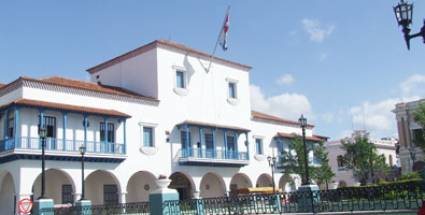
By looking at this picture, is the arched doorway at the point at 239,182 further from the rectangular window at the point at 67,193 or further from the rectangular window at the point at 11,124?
the rectangular window at the point at 11,124

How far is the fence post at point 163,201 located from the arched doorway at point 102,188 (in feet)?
48.0

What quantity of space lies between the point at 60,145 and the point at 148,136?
244 inches

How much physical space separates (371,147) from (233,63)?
16324mm

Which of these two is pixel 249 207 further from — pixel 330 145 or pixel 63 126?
pixel 330 145

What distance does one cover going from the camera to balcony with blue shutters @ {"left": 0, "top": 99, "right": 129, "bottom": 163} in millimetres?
24703

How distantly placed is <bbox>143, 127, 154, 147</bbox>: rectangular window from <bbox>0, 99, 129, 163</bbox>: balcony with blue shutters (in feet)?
6.04

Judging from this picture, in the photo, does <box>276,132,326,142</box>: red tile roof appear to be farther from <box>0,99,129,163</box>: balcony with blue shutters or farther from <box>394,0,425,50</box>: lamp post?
<box>394,0,425,50</box>: lamp post

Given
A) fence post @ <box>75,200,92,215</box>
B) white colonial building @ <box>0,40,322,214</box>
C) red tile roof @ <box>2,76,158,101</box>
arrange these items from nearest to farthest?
fence post @ <box>75,200,92,215</box>, white colonial building @ <box>0,40,322,214</box>, red tile roof @ <box>2,76,158,101</box>

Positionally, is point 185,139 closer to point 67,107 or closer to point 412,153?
point 67,107

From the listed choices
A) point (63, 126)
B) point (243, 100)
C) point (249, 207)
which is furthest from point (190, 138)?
point (249, 207)

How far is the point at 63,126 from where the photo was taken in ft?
86.3

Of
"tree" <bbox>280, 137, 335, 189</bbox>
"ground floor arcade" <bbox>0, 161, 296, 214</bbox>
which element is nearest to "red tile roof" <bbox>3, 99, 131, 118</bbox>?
"ground floor arcade" <bbox>0, 161, 296, 214</bbox>

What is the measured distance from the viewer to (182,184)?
33.8 m

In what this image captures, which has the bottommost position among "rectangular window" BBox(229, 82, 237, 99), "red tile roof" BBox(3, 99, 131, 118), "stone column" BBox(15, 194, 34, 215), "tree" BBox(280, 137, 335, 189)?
"stone column" BBox(15, 194, 34, 215)
